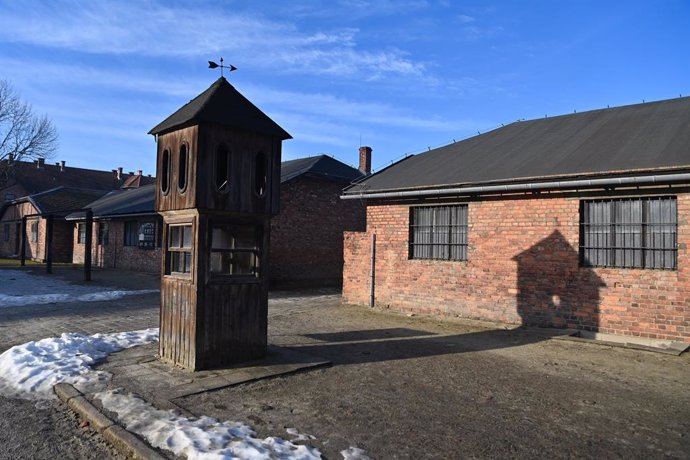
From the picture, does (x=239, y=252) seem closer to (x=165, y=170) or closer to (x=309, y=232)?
(x=165, y=170)

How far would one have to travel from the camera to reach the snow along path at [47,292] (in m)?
12.7

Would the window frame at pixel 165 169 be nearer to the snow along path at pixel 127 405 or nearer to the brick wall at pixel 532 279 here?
the snow along path at pixel 127 405

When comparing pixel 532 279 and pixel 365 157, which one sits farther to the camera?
pixel 365 157

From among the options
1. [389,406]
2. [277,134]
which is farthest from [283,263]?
[389,406]

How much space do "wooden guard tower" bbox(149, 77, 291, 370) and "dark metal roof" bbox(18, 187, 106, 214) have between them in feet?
88.5

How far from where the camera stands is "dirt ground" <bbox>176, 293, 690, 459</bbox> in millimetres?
4031

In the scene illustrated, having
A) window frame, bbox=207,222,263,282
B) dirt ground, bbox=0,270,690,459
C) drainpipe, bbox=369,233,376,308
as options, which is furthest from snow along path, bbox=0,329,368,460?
drainpipe, bbox=369,233,376,308

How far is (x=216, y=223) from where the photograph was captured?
6.11m

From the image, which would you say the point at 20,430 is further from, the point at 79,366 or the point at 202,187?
the point at 202,187

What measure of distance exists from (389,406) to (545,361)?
3223 mm

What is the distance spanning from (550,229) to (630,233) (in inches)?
51.9

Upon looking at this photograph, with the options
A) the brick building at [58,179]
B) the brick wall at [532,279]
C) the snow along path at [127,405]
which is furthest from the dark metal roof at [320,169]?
the brick building at [58,179]

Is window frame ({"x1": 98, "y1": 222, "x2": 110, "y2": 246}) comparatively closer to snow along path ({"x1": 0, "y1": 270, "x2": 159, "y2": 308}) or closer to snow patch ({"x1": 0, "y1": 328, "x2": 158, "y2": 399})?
snow along path ({"x1": 0, "y1": 270, "x2": 159, "y2": 308})

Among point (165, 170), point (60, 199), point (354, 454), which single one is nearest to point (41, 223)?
point (60, 199)
